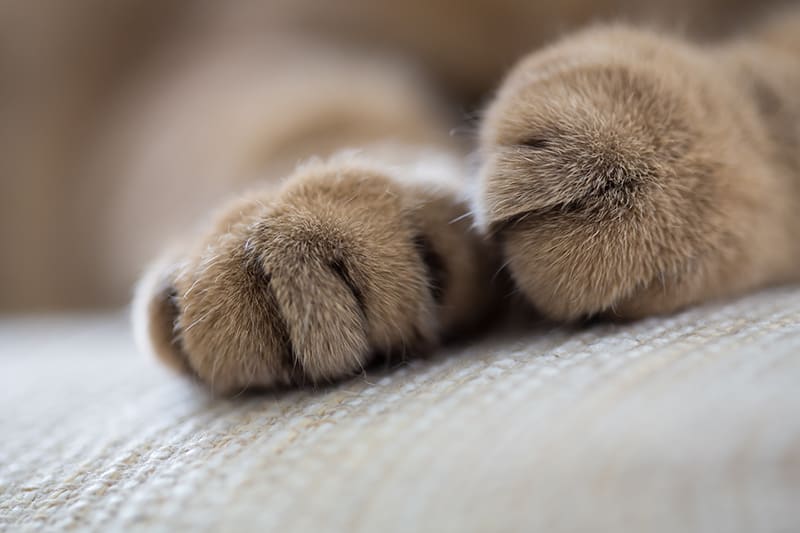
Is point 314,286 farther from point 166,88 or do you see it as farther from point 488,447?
point 166,88

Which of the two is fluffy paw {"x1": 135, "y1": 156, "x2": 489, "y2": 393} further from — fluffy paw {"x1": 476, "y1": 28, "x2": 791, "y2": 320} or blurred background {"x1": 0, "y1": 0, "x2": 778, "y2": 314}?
blurred background {"x1": 0, "y1": 0, "x2": 778, "y2": 314}

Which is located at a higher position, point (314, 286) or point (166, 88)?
point (166, 88)

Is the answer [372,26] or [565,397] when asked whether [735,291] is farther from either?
[372,26]

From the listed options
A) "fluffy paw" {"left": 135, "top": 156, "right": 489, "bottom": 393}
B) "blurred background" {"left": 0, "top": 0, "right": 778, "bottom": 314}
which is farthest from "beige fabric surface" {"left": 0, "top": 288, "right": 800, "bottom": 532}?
"blurred background" {"left": 0, "top": 0, "right": 778, "bottom": 314}

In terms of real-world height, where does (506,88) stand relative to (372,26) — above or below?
below

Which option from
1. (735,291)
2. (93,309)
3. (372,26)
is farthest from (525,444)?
(93,309)

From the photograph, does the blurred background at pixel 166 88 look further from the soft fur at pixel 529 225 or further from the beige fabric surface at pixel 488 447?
the beige fabric surface at pixel 488 447

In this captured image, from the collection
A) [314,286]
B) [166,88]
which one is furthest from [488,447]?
[166,88]
